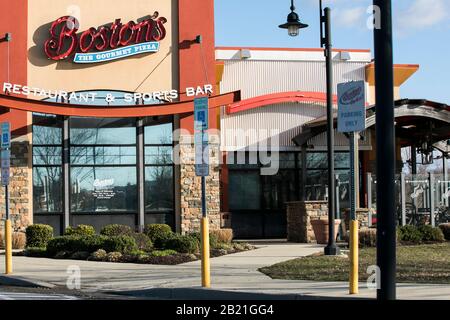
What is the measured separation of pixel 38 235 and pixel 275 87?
10906 mm

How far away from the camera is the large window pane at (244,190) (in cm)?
2970

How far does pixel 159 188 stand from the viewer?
2728cm

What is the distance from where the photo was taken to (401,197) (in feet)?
79.4

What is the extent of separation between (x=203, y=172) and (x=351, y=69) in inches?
735

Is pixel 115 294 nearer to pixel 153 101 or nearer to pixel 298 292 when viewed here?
pixel 298 292

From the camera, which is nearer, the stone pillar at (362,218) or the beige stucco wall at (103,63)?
the stone pillar at (362,218)

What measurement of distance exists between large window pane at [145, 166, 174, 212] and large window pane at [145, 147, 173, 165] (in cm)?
21

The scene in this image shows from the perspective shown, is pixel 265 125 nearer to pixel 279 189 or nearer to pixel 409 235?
pixel 279 189

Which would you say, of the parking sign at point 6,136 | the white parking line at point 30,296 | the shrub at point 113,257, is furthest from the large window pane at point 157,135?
the white parking line at point 30,296

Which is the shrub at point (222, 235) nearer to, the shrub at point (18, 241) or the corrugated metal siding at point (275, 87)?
A: the corrugated metal siding at point (275, 87)

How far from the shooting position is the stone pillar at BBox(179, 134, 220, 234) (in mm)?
26797

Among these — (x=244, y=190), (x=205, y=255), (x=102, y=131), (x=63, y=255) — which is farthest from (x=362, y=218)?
(x=205, y=255)

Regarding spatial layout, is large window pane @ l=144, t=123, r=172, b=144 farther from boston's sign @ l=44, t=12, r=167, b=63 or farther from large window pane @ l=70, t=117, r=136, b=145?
boston's sign @ l=44, t=12, r=167, b=63

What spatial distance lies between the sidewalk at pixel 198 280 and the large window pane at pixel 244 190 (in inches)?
348
